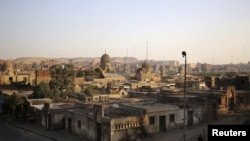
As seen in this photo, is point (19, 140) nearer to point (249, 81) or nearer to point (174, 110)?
point (174, 110)

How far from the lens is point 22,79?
68688 mm

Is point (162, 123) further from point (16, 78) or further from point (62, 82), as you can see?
point (16, 78)

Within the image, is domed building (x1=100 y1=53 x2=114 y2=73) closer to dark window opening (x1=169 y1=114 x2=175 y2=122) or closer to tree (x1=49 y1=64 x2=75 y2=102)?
tree (x1=49 y1=64 x2=75 y2=102)

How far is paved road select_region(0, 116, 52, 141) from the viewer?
29047mm

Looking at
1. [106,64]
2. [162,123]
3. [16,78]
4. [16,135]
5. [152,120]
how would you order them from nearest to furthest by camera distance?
1. [152,120]
2. [162,123]
3. [16,135]
4. [16,78]
5. [106,64]

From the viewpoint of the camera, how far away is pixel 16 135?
3075cm

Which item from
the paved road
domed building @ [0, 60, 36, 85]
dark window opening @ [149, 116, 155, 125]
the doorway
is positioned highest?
domed building @ [0, 60, 36, 85]

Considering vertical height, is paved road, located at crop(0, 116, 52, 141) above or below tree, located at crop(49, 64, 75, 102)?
below

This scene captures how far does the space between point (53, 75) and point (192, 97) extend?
2218 cm

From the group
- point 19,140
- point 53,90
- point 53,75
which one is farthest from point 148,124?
point 53,75

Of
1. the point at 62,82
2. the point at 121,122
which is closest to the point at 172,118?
the point at 121,122

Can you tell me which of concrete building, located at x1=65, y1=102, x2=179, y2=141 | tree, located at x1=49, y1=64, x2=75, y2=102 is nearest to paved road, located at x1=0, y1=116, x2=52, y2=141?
concrete building, located at x1=65, y1=102, x2=179, y2=141

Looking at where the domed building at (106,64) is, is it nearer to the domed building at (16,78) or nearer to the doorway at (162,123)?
the domed building at (16,78)

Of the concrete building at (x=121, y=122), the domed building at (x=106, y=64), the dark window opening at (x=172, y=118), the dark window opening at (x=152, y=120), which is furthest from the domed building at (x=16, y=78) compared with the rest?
the dark window opening at (x=152, y=120)
